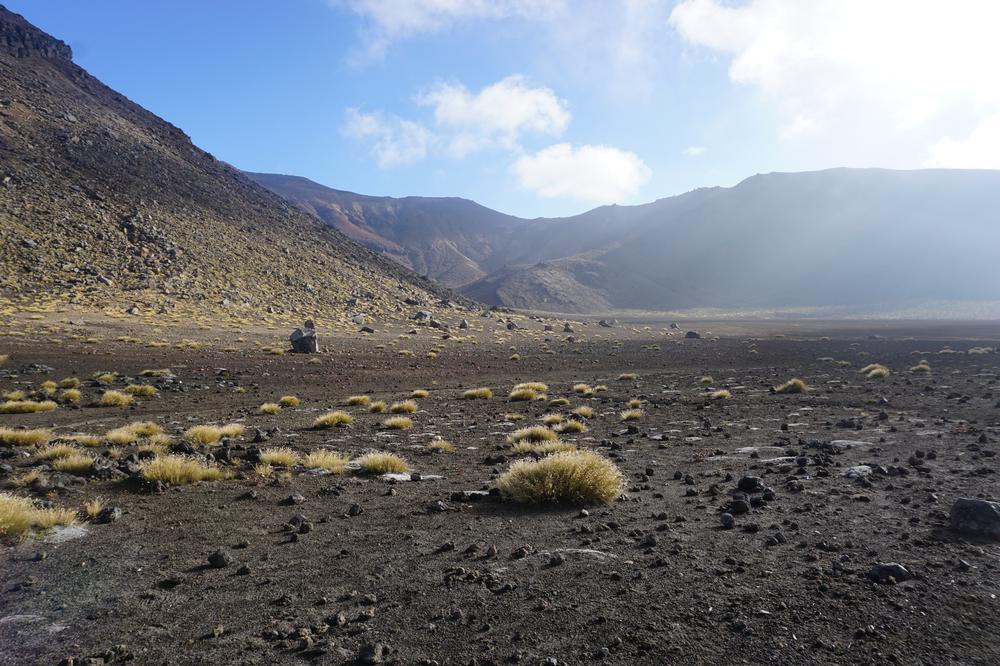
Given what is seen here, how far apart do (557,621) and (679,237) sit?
19723 centimetres

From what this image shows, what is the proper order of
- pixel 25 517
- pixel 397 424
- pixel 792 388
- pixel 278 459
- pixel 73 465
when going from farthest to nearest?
pixel 792 388 → pixel 397 424 → pixel 278 459 → pixel 73 465 → pixel 25 517

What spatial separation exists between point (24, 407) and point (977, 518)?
18.1m

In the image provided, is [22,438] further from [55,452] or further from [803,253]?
[803,253]

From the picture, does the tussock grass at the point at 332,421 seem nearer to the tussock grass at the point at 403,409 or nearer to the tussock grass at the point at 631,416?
the tussock grass at the point at 403,409

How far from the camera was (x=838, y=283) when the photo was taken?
499 feet

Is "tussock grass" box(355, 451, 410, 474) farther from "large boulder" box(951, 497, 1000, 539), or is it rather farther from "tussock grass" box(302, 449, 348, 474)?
"large boulder" box(951, 497, 1000, 539)

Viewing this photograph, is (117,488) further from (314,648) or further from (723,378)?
(723,378)

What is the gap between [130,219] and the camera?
49156mm

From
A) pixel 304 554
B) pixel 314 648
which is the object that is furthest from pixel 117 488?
pixel 314 648

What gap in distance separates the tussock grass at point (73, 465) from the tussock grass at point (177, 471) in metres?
0.77

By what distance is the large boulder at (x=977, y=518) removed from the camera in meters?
5.09

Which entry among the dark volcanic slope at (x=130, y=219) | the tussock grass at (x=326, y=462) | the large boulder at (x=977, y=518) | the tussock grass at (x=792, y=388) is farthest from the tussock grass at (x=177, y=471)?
the dark volcanic slope at (x=130, y=219)

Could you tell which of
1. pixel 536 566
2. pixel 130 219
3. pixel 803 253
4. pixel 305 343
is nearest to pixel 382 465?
pixel 536 566

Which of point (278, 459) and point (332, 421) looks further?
point (332, 421)
